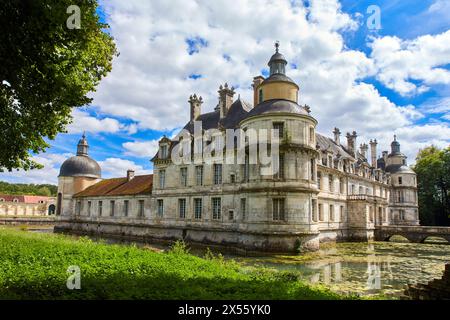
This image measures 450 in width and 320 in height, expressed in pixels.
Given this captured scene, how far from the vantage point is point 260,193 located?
2072cm

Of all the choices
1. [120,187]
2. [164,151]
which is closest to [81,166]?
[120,187]

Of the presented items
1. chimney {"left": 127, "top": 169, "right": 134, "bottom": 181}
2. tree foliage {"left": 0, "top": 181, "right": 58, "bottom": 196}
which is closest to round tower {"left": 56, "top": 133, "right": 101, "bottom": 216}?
chimney {"left": 127, "top": 169, "right": 134, "bottom": 181}

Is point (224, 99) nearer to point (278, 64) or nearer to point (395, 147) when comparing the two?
point (278, 64)

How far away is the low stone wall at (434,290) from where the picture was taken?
722 centimetres

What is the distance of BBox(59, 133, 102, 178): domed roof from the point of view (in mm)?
Result: 42312

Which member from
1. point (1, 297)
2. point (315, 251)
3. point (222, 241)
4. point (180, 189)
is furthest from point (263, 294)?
point (180, 189)

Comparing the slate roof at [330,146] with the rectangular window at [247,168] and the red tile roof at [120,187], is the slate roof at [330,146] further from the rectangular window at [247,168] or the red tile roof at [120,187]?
the red tile roof at [120,187]

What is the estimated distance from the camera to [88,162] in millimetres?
43938

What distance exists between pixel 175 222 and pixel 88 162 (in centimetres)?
2159

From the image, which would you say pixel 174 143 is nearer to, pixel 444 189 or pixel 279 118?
pixel 279 118

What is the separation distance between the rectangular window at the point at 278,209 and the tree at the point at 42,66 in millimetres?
12772

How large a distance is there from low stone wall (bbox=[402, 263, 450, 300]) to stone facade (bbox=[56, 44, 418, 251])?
474 inches

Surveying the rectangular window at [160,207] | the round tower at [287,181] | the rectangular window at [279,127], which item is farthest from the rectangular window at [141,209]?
the rectangular window at [279,127]

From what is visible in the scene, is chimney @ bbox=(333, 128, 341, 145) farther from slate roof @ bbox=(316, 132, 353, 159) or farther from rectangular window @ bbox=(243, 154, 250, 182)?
rectangular window @ bbox=(243, 154, 250, 182)
